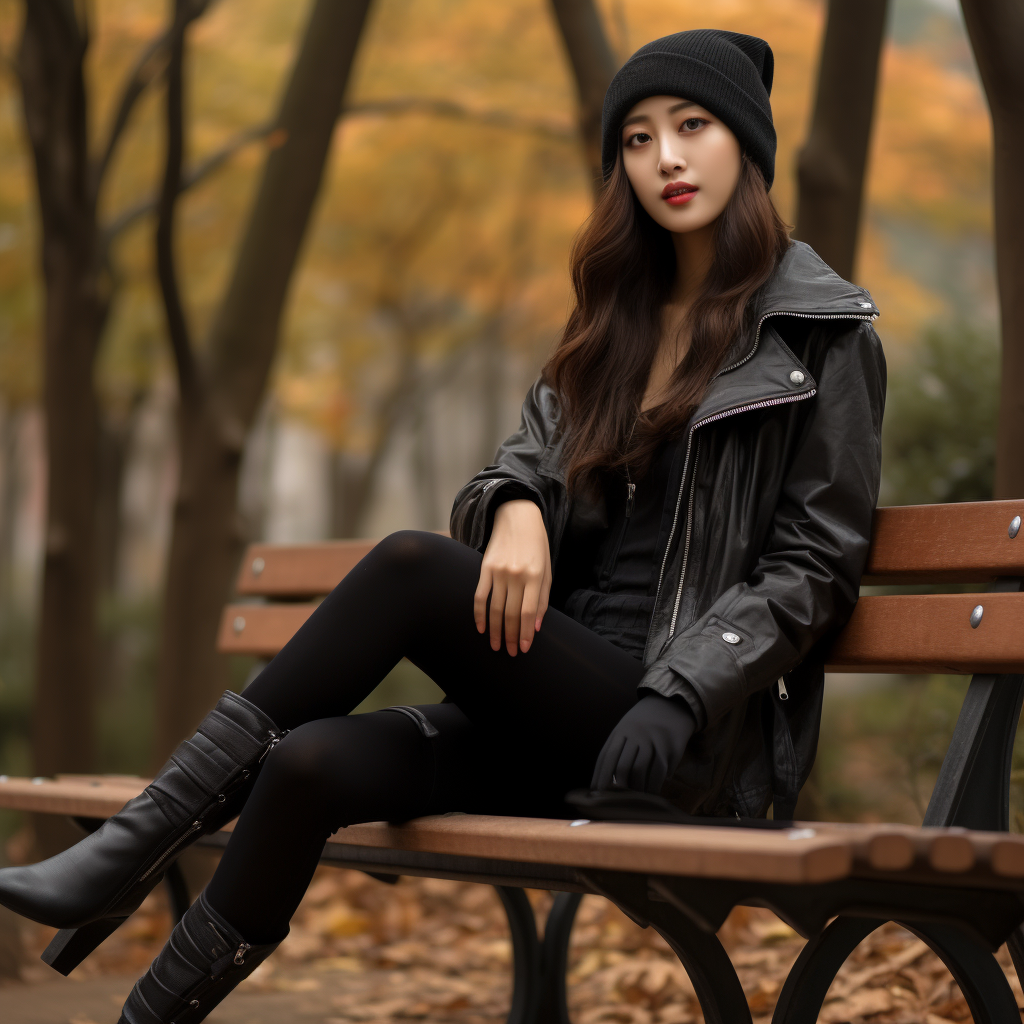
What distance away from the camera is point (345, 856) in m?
2.53

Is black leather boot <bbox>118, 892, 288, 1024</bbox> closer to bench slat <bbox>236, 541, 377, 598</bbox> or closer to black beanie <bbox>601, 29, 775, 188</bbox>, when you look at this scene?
bench slat <bbox>236, 541, 377, 598</bbox>

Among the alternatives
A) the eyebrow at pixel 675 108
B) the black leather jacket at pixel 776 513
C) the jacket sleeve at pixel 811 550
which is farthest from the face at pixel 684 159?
the jacket sleeve at pixel 811 550

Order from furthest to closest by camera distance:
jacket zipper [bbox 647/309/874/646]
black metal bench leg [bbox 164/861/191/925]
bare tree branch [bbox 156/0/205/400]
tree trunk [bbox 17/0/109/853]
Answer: tree trunk [bbox 17/0/109/853] → bare tree branch [bbox 156/0/205/400] → black metal bench leg [bbox 164/861/191/925] → jacket zipper [bbox 647/309/874/646]

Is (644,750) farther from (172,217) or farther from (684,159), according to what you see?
(172,217)

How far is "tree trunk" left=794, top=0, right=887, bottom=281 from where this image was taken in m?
3.89

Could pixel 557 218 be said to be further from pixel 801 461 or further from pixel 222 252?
pixel 801 461

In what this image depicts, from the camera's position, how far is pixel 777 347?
2.37 meters

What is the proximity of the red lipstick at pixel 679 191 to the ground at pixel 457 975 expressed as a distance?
1.85m

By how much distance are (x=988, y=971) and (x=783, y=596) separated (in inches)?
25.3

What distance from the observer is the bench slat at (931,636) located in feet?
7.16

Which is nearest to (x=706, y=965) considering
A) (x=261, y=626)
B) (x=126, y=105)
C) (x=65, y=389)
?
(x=261, y=626)

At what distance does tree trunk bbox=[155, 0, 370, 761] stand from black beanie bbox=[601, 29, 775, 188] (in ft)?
9.18

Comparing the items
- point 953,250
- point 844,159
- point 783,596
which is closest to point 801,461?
point 783,596

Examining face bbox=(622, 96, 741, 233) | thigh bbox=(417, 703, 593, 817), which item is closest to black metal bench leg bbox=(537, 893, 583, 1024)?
thigh bbox=(417, 703, 593, 817)
